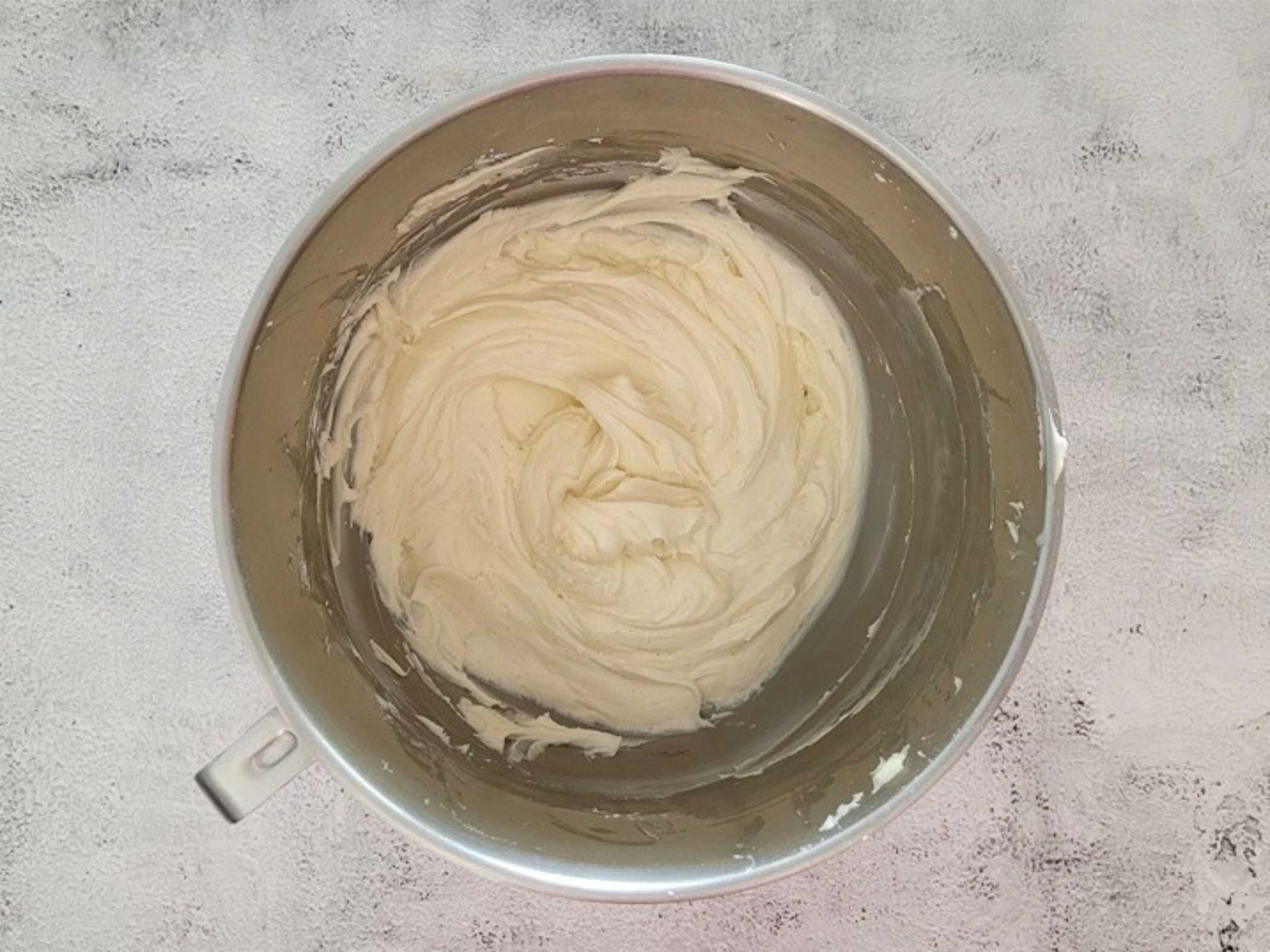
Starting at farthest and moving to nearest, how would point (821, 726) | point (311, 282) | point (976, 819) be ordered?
point (976, 819) < point (821, 726) < point (311, 282)

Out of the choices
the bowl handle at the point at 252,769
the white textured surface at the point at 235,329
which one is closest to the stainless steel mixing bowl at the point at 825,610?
the bowl handle at the point at 252,769

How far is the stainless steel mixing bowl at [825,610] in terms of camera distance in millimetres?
1167

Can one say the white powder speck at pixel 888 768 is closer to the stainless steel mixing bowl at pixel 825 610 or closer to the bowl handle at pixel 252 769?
the stainless steel mixing bowl at pixel 825 610

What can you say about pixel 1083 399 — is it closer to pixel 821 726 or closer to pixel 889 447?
pixel 889 447

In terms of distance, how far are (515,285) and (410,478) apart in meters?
0.33

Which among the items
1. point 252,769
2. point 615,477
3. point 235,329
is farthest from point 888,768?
point 235,329

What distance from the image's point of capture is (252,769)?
3.83 ft

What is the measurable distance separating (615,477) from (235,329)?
641 millimetres

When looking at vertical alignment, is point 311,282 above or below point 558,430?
above

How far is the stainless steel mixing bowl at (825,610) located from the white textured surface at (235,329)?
27 cm

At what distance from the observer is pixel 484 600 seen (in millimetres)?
1529

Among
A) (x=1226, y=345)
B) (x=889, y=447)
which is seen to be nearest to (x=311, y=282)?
(x=889, y=447)

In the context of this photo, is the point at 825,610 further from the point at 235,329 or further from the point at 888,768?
the point at 235,329

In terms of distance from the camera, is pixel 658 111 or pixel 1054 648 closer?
pixel 658 111
